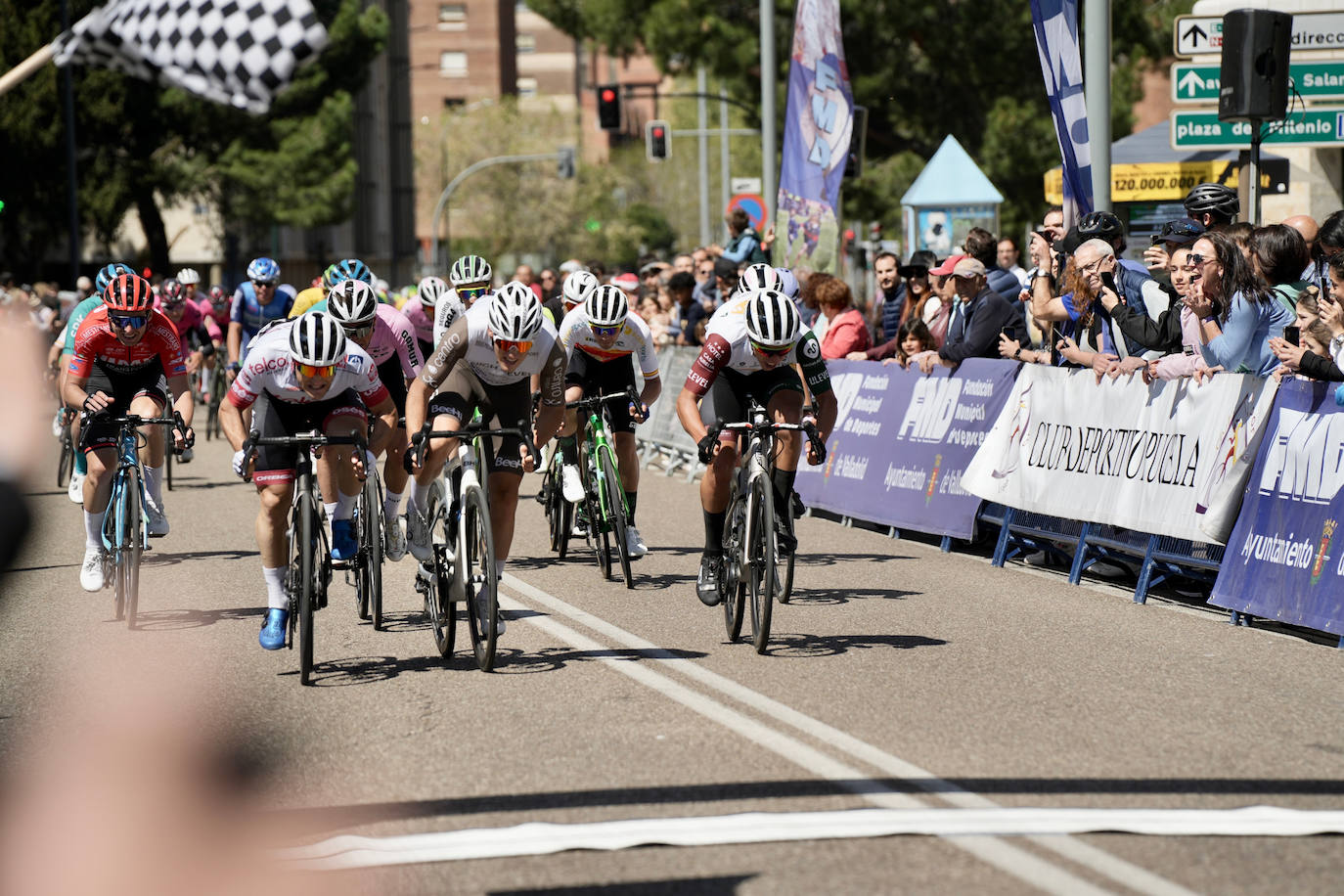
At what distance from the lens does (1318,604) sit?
901 centimetres

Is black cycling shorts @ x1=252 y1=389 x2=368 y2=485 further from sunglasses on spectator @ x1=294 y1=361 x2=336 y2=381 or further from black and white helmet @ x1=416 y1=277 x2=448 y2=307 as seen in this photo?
black and white helmet @ x1=416 y1=277 x2=448 y2=307

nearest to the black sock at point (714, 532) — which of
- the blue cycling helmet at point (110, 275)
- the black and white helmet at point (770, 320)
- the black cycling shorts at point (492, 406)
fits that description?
the black and white helmet at point (770, 320)

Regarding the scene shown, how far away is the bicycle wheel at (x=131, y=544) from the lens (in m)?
10.1

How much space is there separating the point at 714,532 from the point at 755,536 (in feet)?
2.93

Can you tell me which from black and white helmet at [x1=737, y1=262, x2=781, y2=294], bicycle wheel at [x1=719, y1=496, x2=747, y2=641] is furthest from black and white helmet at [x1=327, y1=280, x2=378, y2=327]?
bicycle wheel at [x1=719, y1=496, x2=747, y2=641]

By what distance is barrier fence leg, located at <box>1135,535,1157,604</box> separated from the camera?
10586 mm

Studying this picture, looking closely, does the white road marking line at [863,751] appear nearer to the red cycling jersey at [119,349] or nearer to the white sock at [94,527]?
the white sock at [94,527]

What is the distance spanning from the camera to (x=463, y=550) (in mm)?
8398

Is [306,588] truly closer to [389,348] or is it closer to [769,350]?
[769,350]

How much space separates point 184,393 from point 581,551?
3.13 m

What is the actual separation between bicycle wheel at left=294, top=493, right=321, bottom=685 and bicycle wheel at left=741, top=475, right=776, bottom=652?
1991mm

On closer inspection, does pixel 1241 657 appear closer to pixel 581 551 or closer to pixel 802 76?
pixel 581 551

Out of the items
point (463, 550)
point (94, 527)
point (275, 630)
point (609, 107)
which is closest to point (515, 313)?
point (463, 550)

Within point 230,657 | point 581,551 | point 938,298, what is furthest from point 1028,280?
point 230,657
